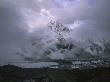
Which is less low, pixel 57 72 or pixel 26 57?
pixel 26 57

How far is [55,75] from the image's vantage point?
73.0 metres

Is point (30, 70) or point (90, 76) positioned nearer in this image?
point (90, 76)

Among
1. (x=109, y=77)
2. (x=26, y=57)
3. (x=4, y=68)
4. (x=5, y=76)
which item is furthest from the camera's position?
(x=26, y=57)

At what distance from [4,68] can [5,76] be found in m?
7.80

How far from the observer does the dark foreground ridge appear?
71562mm

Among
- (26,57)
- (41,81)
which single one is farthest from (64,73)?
(26,57)

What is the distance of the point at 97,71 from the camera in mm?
74812

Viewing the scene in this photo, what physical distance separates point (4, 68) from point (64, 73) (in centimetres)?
2089

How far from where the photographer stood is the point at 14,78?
247 feet

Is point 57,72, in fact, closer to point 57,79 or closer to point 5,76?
point 57,79

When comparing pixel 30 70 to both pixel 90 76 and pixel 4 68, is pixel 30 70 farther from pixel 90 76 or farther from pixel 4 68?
pixel 90 76

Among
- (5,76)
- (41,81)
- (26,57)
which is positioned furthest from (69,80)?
(26,57)

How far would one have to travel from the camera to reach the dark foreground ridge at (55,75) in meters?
71.6

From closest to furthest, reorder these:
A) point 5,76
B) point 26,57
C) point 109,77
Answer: point 109,77
point 5,76
point 26,57
